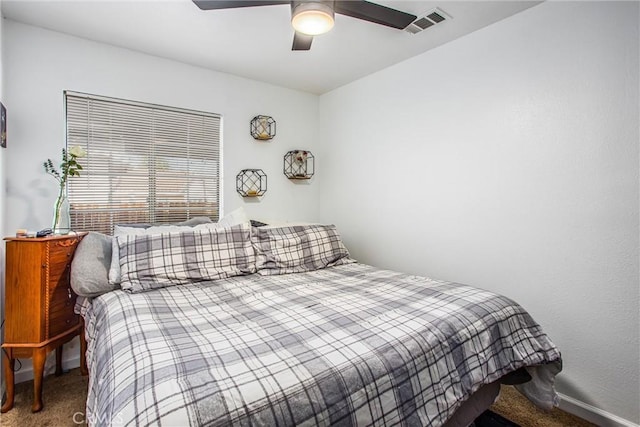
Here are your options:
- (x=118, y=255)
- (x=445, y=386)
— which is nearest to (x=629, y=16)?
(x=445, y=386)

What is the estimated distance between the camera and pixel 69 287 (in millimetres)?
1963

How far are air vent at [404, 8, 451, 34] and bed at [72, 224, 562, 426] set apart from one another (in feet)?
5.70

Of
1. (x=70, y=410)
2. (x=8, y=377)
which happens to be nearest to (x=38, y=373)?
(x=8, y=377)

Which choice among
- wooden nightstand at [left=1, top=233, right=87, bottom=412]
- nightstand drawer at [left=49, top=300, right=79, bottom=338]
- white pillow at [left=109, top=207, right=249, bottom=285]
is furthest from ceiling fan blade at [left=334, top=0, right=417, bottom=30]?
nightstand drawer at [left=49, top=300, right=79, bottom=338]

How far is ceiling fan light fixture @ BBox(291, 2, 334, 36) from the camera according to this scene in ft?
5.11

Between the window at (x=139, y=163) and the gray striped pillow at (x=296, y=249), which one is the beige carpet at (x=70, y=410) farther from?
the gray striped pillow at (x=296, y=249)

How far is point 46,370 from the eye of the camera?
7.27 feet

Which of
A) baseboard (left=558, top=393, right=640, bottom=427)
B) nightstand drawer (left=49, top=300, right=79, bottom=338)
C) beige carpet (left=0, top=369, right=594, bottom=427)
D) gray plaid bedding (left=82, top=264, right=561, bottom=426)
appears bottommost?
beige carpet (left=0, top=369, right=594, bottom=427)

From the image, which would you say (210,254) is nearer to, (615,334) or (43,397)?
(43,397)

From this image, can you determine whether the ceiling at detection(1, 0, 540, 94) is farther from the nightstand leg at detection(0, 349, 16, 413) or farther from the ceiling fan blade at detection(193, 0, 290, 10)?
the nightstand leg at detection(0, 349, 16, 413)

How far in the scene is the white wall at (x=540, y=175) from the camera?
170 cm

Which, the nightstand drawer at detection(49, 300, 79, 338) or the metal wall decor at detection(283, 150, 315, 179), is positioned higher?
the metal wall decor at detection(283, 150, 315, 179)

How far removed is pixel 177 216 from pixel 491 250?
258 centimetres

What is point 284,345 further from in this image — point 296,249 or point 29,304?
point 29,304
